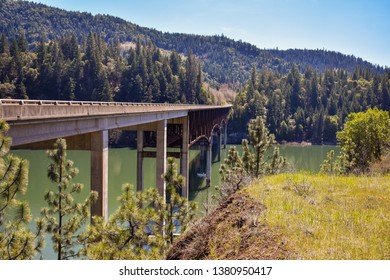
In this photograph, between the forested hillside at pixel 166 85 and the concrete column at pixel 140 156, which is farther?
the forested hillside at pixel 166 85

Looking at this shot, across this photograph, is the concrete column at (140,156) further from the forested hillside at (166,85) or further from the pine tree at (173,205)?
the forested hillside at (166,85)

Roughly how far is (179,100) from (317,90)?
58392 mm

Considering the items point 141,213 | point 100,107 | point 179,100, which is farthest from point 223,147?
point 141,213

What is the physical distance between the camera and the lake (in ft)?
132

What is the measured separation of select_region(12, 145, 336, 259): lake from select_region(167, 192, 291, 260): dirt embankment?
15377mm

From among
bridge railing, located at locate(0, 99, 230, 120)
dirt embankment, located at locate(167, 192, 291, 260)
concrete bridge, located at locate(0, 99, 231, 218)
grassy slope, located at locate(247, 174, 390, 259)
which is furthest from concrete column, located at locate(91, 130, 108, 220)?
dirt embankment, located at locate(167, 192, 291, 260)

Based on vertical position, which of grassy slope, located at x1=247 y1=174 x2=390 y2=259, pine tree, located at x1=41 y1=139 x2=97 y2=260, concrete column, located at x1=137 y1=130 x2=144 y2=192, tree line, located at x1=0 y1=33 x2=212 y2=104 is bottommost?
concrete column, located at x1=137 y1=130 x2=144 y2=192

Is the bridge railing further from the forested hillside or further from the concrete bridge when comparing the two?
the forested hillside

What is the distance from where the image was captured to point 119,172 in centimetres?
6084

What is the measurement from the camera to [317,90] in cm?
14275

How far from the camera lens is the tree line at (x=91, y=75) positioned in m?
99.2

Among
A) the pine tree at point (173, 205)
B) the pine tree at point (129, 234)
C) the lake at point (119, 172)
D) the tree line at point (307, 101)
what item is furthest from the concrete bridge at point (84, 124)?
the tree line at point (307, 101)

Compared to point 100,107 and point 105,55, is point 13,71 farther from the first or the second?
point 100,107

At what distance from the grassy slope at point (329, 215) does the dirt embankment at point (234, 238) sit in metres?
0.26
